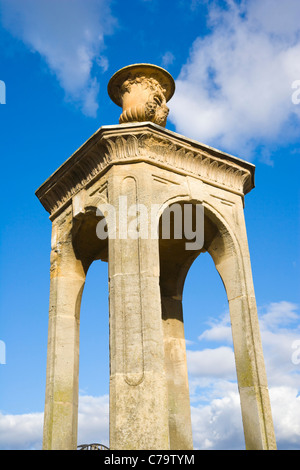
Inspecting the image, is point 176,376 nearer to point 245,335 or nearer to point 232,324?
point 232,324

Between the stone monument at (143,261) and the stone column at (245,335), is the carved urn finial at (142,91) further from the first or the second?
the stone column at (245,335)

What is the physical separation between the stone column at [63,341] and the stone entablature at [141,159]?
0.63 metres

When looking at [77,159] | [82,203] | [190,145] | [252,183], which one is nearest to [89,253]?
[82,203]

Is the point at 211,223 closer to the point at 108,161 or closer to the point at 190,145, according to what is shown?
the point at 190,145

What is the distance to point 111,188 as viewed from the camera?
9.33 meters

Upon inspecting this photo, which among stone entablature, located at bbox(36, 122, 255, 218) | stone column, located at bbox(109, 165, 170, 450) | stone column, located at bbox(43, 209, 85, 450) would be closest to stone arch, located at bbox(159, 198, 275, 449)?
stone entablature, located at bbox(36, 122, 255, 218)

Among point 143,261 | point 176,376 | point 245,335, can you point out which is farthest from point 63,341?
point 245,335

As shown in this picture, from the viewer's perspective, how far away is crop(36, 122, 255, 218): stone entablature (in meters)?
9.49

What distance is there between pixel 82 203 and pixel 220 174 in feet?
9.55

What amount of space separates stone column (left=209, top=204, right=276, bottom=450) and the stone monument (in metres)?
0.02

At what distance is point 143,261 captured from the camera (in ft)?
28.0

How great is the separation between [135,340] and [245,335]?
232 centimetres
